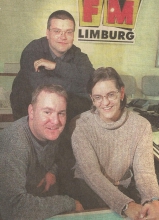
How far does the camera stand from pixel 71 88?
3.18 ft

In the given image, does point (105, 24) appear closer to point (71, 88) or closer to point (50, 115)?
point (71, 88)

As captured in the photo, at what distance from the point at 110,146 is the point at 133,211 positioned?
0.88ft

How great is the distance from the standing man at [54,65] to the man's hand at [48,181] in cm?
25

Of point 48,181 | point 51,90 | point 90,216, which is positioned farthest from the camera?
point 48,181

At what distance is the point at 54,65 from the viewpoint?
92 centimetres

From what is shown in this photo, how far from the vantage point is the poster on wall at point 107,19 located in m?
0.94

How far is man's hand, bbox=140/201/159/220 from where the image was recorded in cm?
76

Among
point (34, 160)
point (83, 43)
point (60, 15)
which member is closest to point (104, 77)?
point (83, 43)

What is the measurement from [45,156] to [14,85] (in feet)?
0.95

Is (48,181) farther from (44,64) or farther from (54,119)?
(44,64)

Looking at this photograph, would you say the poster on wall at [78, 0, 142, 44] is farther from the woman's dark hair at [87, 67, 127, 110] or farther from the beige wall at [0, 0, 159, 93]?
the woman's dark hair at [87, 67, 127, 110]

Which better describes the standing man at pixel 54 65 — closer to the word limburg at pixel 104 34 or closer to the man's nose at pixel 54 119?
the word limburg at pixel 104 34

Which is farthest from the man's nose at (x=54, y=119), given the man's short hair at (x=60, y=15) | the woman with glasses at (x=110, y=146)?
the man's short hair at (x=60, y=15)

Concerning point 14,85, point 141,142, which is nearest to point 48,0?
point 14,85
